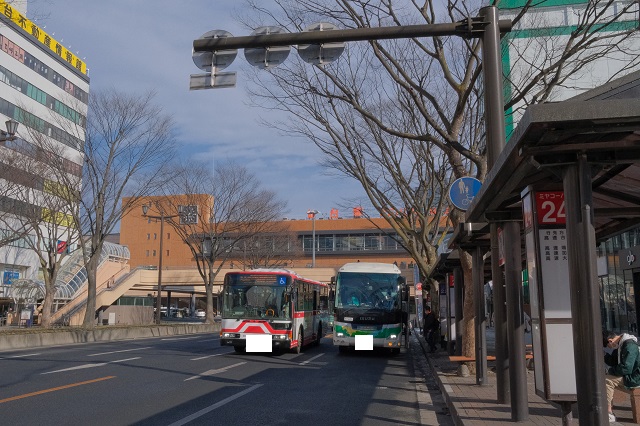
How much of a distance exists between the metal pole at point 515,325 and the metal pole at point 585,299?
2956mm

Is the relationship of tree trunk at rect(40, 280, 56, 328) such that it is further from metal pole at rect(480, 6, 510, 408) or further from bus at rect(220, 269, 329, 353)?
metal pole at rect(480, 6, 510, 408)

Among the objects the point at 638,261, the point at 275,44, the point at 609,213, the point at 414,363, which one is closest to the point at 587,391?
the point at 609,213

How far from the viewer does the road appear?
941cm

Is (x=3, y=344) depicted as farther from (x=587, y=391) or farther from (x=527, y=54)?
(x=587, y=391)

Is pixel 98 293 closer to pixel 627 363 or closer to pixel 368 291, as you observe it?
pixel 368 291

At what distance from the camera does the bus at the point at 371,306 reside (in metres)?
21.8

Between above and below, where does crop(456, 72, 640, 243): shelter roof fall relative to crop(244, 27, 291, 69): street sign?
below

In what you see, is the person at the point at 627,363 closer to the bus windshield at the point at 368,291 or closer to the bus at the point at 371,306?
the bus at the point at 371,306

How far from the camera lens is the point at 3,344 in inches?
919

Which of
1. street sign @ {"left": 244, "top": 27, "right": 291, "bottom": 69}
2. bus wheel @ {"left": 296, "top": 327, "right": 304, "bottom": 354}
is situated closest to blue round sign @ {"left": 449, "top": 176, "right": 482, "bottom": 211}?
street sign @ {"left": 244, "top": 27, "right": 291, "bottom": 69}

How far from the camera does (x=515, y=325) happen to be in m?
8.43

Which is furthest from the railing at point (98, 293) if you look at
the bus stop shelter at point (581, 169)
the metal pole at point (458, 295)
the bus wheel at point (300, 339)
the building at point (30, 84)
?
the bus stop shelter at point (581, 169)

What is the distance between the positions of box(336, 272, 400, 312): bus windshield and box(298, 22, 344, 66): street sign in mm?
14484

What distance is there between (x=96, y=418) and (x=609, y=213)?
781 cm
